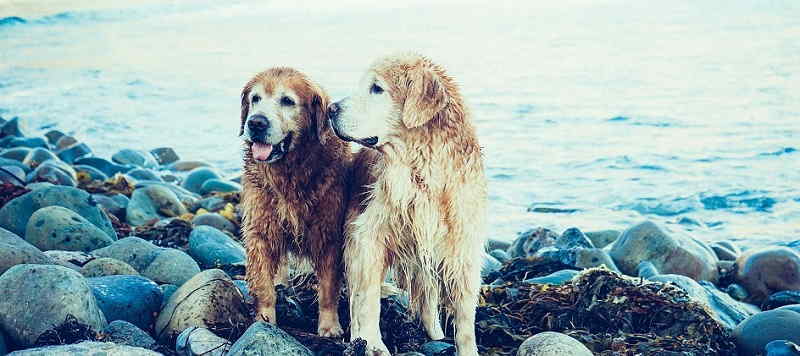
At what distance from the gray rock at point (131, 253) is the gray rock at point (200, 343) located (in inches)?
60.8

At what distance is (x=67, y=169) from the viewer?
11.2 metres

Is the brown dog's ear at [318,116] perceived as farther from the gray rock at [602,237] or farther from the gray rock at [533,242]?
the gray rock at [602,237]

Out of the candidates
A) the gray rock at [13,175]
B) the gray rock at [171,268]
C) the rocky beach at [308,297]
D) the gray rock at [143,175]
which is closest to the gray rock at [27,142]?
the gray rock at [143,175]

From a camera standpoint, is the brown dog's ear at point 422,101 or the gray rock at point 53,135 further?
the gray rock at point 53,135

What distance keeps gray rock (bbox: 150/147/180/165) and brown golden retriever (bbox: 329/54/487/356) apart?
10.6 m

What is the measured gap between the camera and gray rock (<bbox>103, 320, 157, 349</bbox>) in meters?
4.77

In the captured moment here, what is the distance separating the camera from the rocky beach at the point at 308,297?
4.63 m

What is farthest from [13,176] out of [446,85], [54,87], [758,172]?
[54,87]

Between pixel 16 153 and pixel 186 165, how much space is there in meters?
2.53

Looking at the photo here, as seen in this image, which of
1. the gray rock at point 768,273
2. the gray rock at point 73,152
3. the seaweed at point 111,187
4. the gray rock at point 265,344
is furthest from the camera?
the gray rock at point 73,152

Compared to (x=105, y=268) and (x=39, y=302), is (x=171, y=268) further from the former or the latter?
(x=39, y=302)

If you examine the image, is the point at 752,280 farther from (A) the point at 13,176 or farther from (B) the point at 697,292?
(A) the point at 13,176

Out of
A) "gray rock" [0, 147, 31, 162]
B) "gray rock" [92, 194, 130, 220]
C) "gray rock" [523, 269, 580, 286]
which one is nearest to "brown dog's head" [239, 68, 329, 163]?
"gray rock" [523, 269, 580, 286]

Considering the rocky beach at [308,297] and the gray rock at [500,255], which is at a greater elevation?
the rocky beach at [308,297]
